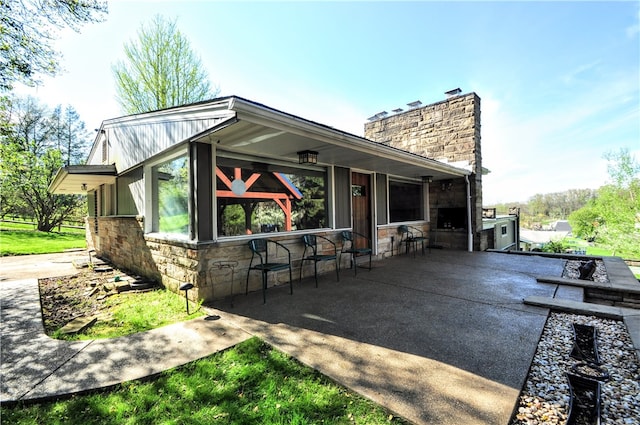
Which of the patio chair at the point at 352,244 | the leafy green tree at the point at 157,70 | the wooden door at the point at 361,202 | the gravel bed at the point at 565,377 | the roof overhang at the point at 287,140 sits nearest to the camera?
the gravel bed at the point at 565,377

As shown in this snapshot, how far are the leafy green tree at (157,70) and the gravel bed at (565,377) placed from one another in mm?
15291

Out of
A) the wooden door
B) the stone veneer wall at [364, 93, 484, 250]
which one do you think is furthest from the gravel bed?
the stone veneer wall at [364, 93, 484, 250]

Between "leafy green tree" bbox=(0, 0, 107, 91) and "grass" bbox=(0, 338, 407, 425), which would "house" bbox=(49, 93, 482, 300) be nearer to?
"leafy green tree" bbox=(0, 0, 107, 91)

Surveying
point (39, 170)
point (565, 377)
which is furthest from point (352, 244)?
point (39, 170)

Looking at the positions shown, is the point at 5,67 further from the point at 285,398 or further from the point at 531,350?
the point at 531,350

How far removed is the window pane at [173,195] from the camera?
422 centimetres

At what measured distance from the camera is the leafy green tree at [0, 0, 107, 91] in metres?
4.68

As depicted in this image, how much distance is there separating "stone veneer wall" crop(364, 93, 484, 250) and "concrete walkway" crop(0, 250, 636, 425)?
13.9 ft

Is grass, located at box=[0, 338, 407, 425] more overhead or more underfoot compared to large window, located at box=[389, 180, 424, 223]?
more underfoot

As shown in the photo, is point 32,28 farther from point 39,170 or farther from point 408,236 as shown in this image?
point 39,170

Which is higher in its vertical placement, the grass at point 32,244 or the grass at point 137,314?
the grass at point 32,244

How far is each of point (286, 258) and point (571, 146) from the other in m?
27.8

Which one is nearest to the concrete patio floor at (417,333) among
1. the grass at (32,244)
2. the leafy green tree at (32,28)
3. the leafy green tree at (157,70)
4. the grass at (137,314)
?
the grass at (137,314)

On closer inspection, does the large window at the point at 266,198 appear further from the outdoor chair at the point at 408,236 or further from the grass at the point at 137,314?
the outdoor chair at the point at 408,236
